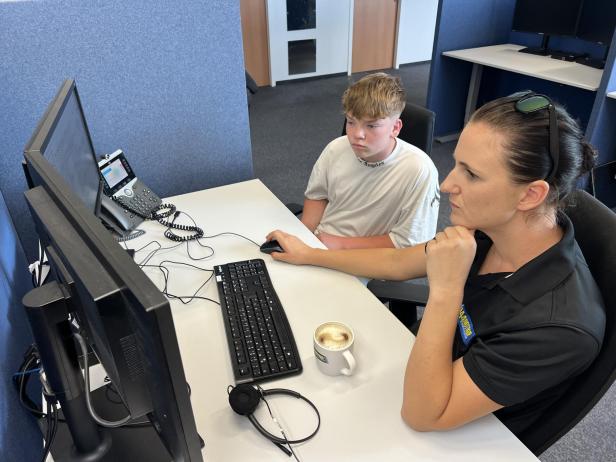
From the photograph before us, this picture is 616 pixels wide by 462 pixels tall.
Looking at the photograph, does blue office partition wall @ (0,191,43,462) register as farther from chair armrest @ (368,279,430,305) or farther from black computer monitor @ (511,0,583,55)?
black computer monitor @ (511,0,583,55)

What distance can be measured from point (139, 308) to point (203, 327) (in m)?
0.66

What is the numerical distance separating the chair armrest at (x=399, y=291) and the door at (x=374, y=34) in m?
4.93

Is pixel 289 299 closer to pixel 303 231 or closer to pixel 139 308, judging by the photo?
pixel 303 231

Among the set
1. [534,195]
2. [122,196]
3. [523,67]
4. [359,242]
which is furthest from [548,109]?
[523,67]

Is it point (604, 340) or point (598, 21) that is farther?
point (598, 21)

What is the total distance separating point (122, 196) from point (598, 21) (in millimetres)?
3088

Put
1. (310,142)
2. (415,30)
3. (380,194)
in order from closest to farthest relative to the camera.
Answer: (380,194) → (310,142) → (415,30)

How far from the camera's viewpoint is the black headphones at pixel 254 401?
0.82 metres

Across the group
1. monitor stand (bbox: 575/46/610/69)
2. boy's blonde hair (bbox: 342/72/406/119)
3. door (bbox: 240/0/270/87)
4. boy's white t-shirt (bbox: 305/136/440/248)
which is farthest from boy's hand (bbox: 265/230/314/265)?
door (bbox: 240/0/270/87)

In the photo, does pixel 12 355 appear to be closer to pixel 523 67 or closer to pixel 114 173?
pixel 114 173

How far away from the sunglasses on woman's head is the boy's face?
610 millimetres

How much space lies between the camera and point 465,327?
3.04 feet

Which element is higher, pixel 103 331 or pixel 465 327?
pixel 103 331

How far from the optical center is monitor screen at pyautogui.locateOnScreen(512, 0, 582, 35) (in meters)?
3.11
